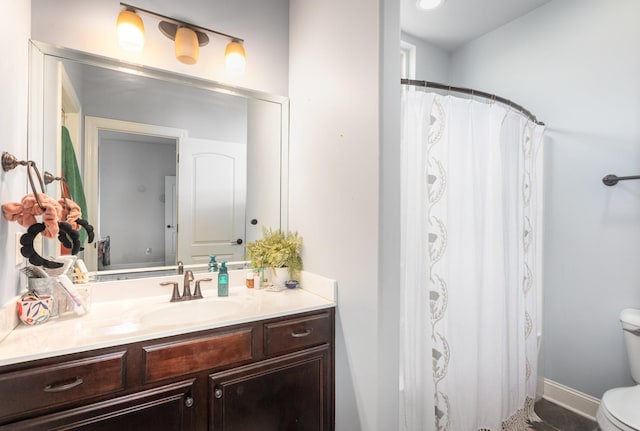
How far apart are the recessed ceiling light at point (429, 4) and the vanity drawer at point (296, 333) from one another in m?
2.09

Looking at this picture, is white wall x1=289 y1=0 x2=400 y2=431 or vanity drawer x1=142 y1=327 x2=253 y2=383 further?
white wall x1=289 y1=0 x2=400 y2=431

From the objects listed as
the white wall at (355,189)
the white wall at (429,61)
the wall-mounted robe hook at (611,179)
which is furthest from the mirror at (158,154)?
the wall-mounted robe hook at (611,179)

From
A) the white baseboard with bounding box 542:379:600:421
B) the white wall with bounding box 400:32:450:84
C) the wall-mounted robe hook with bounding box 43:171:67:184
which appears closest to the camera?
the wall-mounted robe hook with bounding box 43:171:67:184

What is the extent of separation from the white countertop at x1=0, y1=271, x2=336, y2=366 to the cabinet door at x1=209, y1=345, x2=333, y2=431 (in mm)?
215

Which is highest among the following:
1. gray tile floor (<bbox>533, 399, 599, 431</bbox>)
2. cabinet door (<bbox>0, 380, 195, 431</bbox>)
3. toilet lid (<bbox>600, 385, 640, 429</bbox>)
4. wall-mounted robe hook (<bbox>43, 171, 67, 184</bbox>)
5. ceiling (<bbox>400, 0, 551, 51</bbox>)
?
ceiling (<bbox>400, 0, 551, 51</bbox>)

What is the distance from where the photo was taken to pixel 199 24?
1719 millimetres

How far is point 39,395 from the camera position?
944 mm

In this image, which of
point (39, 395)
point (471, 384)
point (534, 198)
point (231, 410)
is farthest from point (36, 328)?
point (534, 198)

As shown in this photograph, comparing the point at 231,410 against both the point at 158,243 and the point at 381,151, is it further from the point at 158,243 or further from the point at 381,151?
the point at 381,151

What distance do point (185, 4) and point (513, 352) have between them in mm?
2638

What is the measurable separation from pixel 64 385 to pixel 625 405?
2.26 m

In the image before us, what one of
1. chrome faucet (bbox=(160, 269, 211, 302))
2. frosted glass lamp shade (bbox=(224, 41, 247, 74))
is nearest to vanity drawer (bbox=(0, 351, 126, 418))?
chrome faucet (bbox=(160, 269, 211, 302))

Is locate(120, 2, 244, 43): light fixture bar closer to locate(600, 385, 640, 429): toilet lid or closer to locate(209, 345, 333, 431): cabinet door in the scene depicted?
locate(209, 345, 333, 431): cabinet door

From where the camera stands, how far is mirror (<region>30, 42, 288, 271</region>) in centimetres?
145
